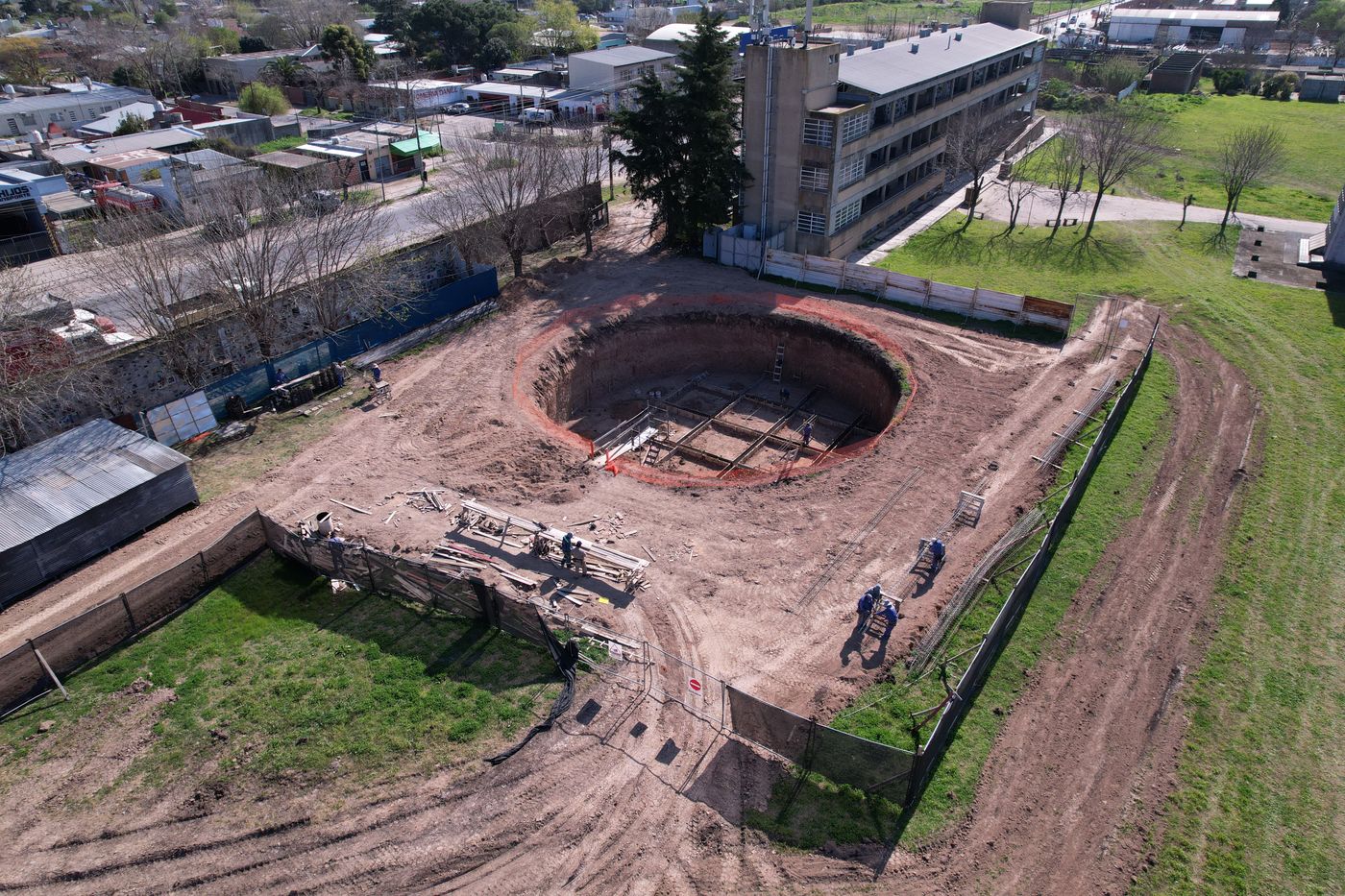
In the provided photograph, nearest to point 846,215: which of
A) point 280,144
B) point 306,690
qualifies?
point 306,690

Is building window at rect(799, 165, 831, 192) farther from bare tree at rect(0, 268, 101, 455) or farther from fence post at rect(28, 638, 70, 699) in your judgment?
fence post at rect(28, 638, 70, 699)

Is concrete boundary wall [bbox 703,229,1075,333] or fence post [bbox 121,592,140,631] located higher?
concrete boundary wall [bbox 703,229,1075,333]

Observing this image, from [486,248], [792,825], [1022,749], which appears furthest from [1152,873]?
[486,248]

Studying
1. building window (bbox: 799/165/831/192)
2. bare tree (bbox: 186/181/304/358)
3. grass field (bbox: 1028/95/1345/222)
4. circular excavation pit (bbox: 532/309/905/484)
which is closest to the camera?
bare tree (bbox: 186/181/304/358)

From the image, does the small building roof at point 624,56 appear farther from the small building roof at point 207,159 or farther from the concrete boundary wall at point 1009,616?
the concrete boundary wall at point 1009,616

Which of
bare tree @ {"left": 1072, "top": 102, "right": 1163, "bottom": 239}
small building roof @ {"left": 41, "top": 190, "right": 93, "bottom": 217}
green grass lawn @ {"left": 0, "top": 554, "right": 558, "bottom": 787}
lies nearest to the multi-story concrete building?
bare tree @ {"left": 1072, "top": 102, "right": 1163, "bottom": 239}
